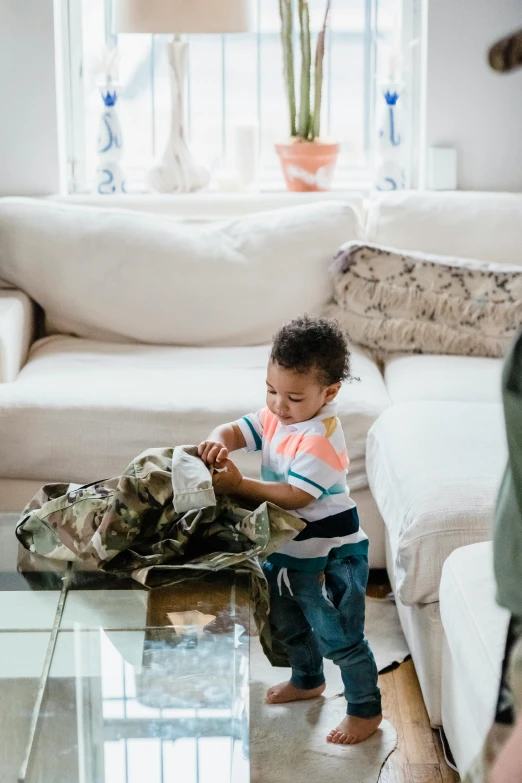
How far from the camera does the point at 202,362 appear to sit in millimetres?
2631

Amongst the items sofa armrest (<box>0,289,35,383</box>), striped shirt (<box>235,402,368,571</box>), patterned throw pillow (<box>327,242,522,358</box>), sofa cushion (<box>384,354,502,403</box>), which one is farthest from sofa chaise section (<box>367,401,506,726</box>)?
sofa armrest (<box>0,289,35,383</box>)

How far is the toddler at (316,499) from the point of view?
160cm

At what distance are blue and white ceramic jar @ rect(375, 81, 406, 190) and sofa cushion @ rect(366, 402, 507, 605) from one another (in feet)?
4.43

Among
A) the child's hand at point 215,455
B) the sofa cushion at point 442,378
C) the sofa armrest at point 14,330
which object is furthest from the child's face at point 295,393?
the sofa armrest at point 14,330

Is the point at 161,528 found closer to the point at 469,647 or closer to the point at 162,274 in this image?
the point at 469,647

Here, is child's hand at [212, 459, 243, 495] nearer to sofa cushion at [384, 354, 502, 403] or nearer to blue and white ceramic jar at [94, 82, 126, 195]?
sofa cushion at [384, 354, 502, 403]

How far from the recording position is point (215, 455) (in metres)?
1.61

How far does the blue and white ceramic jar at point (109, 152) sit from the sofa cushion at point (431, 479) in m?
1.54

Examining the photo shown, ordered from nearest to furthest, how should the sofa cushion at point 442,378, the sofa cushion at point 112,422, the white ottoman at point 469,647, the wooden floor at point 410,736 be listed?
the white ottoman at point 469,647, the wooden floor at point 410,736, the sofa cushion at point 112,422, the sofa cushion at point 442,378

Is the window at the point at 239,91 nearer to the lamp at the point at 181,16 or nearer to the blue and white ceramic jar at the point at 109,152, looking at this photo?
the blue and white ceramic jar at the point at 109,152

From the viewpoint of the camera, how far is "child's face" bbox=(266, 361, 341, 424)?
1.61 m

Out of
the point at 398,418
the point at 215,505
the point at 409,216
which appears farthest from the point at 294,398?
the point at 409,216

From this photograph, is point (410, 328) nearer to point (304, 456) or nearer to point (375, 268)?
point (375, 268)

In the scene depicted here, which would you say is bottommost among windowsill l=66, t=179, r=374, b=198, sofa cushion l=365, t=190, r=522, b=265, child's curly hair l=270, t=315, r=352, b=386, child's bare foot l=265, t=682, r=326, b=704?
child's bare foot l=265, t=682, r=326, b=704
